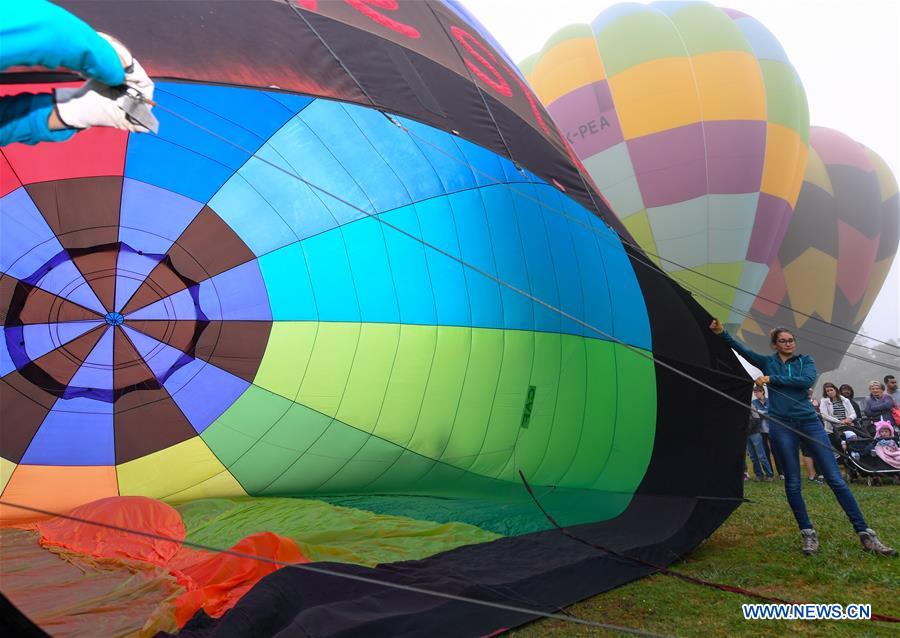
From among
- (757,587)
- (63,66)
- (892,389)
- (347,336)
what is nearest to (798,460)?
(757,587)

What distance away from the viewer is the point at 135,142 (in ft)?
14.0

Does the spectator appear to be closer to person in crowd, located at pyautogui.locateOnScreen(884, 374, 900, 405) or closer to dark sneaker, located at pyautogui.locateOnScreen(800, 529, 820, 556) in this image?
person in crowd, located at pyautogui.locateOnScreen(884, 374, 900, 405)

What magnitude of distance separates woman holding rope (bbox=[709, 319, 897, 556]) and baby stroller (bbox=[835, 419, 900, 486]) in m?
2.86

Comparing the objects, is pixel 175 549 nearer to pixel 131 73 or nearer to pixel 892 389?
pixel 131 73

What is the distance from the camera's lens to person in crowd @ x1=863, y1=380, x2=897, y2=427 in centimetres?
727

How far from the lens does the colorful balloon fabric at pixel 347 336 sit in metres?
4.16

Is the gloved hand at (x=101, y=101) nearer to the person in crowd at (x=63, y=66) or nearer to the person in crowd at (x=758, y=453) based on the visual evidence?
the person in crowd at (x=63, y=66)

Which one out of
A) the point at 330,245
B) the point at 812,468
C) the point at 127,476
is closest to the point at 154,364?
the point at 127,476

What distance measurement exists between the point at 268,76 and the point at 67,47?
1.03 m

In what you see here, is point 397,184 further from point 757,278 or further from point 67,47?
point 757,278

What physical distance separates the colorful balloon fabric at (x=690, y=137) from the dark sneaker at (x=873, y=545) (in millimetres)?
5003

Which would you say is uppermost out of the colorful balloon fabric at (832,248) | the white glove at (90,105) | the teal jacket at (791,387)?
the colorful balloon fabric at (832,248)

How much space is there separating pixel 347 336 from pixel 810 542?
2.76 m

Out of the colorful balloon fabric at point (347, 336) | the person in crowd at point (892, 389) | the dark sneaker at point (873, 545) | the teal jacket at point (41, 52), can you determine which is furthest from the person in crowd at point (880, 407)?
the teal jacket at point (41, 52)
